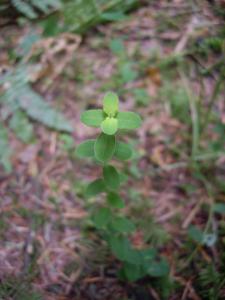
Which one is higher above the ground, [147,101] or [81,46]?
[81,46]

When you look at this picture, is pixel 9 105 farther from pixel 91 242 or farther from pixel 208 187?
pixel 208 187

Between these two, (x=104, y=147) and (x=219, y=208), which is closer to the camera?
(x=104, y=147)

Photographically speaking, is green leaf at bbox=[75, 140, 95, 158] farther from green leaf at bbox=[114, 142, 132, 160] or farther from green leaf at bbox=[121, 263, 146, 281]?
green leaf at bbox=[121, 263, 146, 281]

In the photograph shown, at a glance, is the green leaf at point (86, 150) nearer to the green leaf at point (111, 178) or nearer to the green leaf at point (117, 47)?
the green leaf at point (111, 178)

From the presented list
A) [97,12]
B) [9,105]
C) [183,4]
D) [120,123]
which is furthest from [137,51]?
[120,123]

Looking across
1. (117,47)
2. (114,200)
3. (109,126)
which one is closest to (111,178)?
(114,200)

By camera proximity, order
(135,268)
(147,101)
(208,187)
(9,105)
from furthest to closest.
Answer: (147,101)
(9,105)
(208,187)
(135,268)

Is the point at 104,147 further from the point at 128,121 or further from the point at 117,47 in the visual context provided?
the point at 117,47
